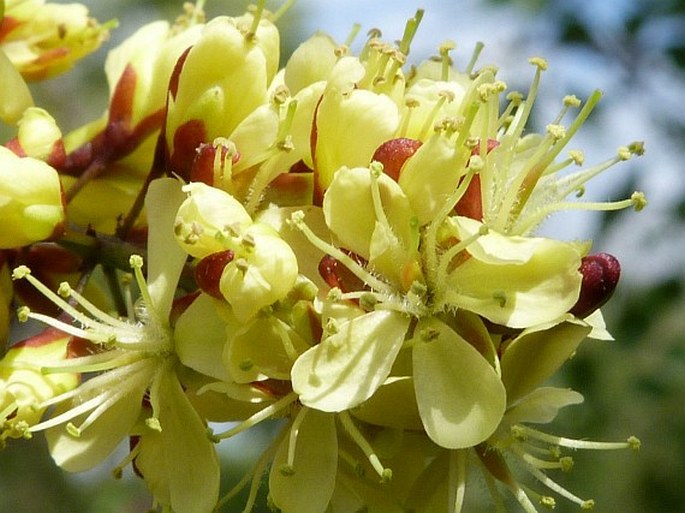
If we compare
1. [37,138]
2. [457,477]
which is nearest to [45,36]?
[37,138]

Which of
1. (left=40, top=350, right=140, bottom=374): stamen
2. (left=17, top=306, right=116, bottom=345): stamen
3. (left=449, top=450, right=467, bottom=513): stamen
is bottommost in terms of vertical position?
(left=449, top=450, right=467, bottom=513): stamen

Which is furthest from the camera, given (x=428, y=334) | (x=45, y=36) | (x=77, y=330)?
(x=45, y=36)

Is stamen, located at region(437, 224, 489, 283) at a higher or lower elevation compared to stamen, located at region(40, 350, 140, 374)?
higher

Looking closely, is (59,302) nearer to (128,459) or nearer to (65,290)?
(65,290)

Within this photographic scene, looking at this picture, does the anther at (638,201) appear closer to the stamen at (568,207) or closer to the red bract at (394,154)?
the stamen at (568,207)

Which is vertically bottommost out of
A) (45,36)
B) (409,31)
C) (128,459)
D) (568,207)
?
(128,459)

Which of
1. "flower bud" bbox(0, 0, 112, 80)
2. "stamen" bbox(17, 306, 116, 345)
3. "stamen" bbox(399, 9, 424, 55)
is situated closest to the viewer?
"stamen" bbox(17, 306, 116, 345)

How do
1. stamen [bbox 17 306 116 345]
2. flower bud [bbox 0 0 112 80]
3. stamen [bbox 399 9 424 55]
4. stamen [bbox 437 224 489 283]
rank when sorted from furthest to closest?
flower bud [bbox 0 0 112 80]
stamen [bbox 399 9 424 55]
stamen [bbox 17 306 116 345]
stamen [bbox 437 224 489 283]

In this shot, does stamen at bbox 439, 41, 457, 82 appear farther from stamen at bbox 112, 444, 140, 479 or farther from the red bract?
stamen at bbox 112, 444, 140, 479

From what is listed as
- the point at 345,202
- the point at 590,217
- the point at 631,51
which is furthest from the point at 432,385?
the point at 631,51

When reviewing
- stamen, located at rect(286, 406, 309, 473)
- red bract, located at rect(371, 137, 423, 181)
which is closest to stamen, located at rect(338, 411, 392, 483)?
stamen, located at rect(286, 406, 309, 473)

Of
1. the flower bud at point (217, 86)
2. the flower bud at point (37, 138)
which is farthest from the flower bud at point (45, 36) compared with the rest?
the flower bud at point (217, 86)
